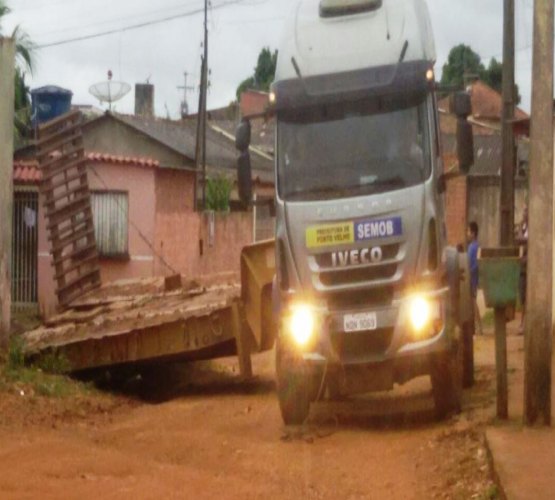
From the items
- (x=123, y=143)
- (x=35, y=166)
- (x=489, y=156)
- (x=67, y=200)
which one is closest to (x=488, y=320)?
(x=67, y=200)

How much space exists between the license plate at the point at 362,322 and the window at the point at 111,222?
1641cm

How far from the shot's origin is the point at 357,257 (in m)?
12.6

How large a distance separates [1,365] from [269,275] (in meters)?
3.62

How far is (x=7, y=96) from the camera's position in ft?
54.1

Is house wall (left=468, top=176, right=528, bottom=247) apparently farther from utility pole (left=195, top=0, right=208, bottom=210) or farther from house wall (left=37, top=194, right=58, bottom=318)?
house wall (left=37, top=194, right=58, bottom=318)

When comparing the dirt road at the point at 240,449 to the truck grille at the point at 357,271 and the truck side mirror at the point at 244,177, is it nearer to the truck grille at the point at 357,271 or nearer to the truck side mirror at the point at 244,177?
the truck grille at the point at 357,271

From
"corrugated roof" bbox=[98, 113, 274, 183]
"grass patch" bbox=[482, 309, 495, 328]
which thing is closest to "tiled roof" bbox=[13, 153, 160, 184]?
"corrugated roof" bbox=[98, 113, 274, 183]

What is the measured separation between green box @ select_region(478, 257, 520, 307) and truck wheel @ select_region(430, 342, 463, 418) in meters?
1.21

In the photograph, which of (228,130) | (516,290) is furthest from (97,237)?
(228,130)

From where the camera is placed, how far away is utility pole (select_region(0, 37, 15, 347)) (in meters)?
16.4

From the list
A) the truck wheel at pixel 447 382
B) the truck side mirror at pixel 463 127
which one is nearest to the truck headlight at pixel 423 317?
the truck wheel at pixel 447 382

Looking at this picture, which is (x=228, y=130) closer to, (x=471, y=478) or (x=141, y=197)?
(x=141, y=197)

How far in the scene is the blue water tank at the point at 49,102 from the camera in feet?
107

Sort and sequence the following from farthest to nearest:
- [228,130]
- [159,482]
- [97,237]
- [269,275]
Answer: [228,130] < [97,237] < [269,275] < [159,482]
